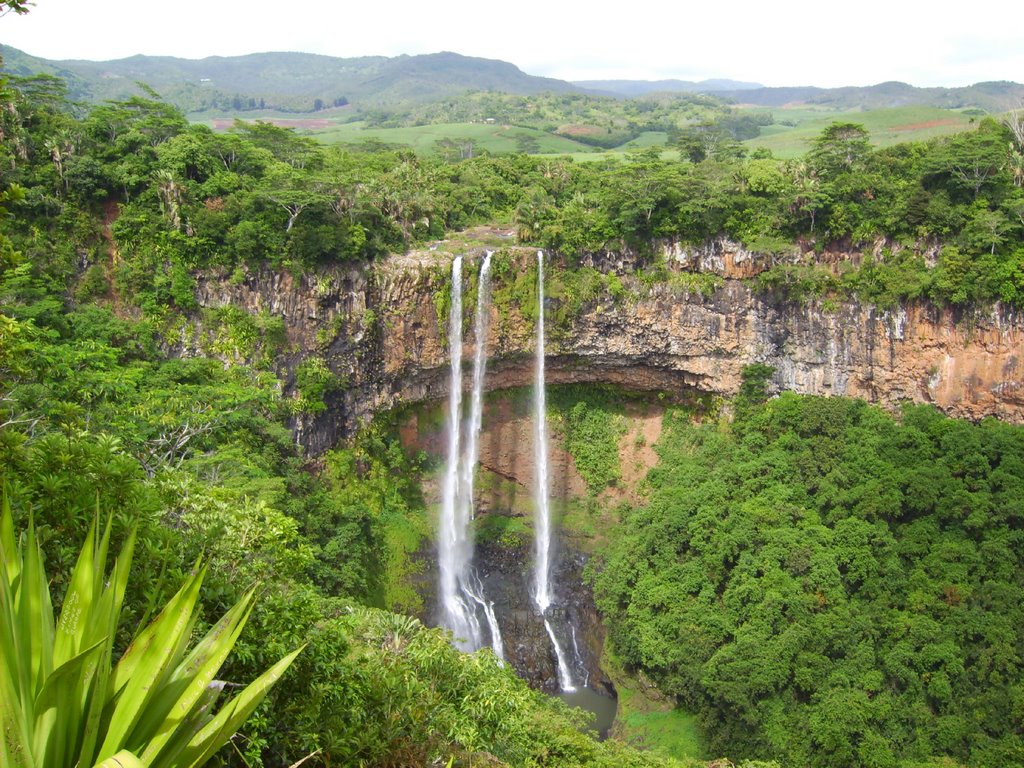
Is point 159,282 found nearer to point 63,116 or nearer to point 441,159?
point 63,116

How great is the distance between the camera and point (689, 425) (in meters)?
26.6

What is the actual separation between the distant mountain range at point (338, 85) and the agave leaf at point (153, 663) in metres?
92.5

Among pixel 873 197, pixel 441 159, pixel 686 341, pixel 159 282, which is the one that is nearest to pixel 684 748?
pixel 686 341

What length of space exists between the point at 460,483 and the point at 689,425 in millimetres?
7933

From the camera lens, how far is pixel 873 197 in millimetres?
23359

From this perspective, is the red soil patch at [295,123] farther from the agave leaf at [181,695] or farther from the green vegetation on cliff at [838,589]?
the agave leaf at [181,695]

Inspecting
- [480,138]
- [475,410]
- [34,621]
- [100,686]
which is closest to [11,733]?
[100,686]

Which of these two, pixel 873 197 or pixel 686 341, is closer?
pixel 873 197

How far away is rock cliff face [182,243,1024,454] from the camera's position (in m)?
22.1

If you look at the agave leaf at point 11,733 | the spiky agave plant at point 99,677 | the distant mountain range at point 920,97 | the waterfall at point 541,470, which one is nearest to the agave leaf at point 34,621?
the spiky agave plant at point 99,677

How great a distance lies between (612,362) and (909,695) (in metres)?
13.2

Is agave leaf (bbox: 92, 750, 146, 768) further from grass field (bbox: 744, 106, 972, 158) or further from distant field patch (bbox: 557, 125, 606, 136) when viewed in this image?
distant field patch (bbox: 557, 125, 606, 136)

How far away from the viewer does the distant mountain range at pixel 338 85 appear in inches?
3969

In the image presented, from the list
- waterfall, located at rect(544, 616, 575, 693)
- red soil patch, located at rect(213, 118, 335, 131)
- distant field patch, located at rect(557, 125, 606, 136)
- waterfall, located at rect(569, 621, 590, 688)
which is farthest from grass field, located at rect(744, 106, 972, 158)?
red soil patch, located at rect(213, 118, 335, 131)
